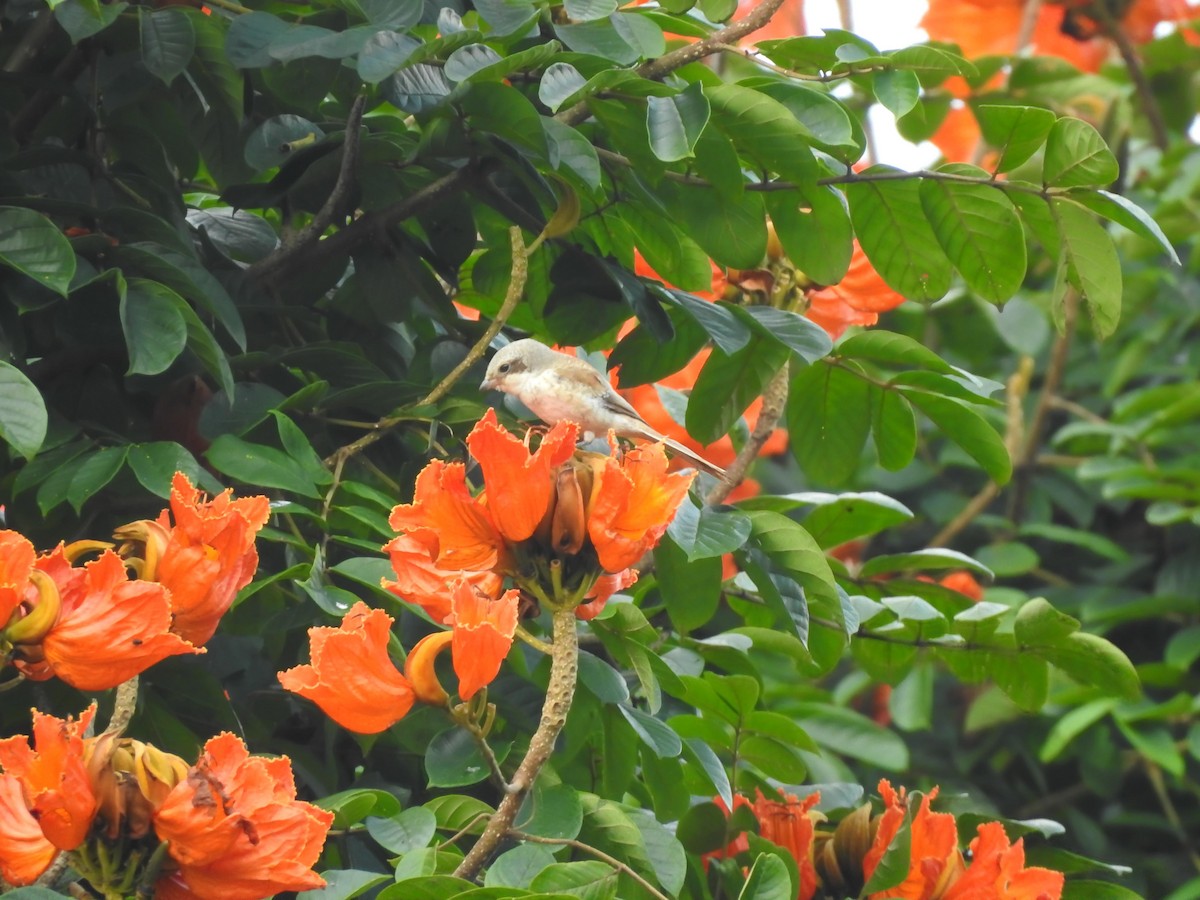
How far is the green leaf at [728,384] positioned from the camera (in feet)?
6.15

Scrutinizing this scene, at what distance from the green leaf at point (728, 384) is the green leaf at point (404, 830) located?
723 mm

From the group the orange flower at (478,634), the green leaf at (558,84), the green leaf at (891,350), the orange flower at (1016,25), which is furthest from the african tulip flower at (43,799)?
the orange flower at (1016,25)

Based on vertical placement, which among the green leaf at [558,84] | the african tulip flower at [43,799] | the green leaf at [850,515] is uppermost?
the green leaf at [558,84]

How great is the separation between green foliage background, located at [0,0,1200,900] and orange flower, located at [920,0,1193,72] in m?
1.22

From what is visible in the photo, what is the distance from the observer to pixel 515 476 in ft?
3.92

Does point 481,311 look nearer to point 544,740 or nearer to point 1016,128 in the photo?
point 1016,128

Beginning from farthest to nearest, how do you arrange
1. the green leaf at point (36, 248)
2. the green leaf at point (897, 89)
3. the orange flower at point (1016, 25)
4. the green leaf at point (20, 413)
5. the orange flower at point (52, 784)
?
the orange flower at point (1016, 25)
the green leaf at point (897, 89)
the green leaf at point (36, 248)
the green leaf at point (20, 413)
the orange flower at point (52, 784)

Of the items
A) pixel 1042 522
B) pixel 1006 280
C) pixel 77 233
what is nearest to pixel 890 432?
pixel 1006 280

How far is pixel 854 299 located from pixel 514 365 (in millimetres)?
598

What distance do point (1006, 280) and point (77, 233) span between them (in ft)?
3.51

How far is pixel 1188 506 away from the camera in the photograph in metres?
3.59

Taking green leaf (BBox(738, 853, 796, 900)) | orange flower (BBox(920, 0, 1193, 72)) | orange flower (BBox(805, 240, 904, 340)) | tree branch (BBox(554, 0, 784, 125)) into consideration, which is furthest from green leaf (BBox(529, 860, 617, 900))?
orange flower (BBox(920, 0, 1193, 72))

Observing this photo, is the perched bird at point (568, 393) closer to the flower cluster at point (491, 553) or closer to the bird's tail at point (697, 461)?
the bird's tail at point (697, 461)

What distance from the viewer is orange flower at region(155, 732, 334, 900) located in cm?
101
